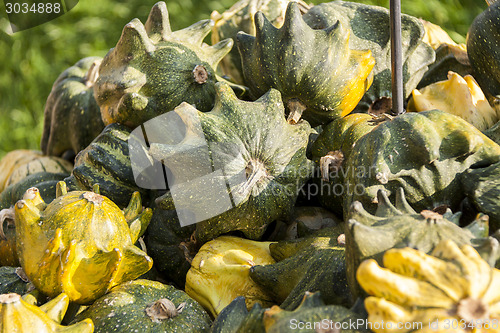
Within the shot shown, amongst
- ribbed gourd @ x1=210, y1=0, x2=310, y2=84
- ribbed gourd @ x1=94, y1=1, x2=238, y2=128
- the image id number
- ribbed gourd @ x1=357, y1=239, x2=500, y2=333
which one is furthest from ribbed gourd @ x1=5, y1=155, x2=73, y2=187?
the image id number

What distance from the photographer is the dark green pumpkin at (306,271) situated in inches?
54.9

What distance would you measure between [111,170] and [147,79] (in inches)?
15.0

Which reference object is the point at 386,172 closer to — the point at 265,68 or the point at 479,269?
the point at 479,269

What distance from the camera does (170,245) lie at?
6.44ft

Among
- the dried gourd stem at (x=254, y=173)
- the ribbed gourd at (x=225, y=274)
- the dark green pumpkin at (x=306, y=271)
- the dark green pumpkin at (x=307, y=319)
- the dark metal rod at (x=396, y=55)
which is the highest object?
the dark metal rod at (x=396, y=55)

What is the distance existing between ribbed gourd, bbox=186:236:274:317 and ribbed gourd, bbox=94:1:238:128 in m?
0.58

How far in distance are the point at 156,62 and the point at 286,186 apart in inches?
28.1

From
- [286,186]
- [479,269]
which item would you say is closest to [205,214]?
[286,186]

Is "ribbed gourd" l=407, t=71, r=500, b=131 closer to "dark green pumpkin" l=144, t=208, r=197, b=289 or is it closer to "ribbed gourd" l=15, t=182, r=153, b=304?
"dark green pumpkin" l=144, t=208, r=197, b=289

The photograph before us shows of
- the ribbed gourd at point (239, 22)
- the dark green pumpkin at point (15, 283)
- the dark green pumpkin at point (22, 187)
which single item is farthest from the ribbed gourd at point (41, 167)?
the dark green pumpkin at point (15, 283)

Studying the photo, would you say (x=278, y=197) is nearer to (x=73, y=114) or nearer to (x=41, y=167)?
(x=73, y=114)

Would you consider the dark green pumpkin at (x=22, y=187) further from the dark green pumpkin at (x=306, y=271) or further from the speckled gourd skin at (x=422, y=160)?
the speckled gourd skin at (x=422, y=160)

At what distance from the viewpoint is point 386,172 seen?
1.53 metres

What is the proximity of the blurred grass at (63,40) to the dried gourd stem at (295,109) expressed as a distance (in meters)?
3.83
